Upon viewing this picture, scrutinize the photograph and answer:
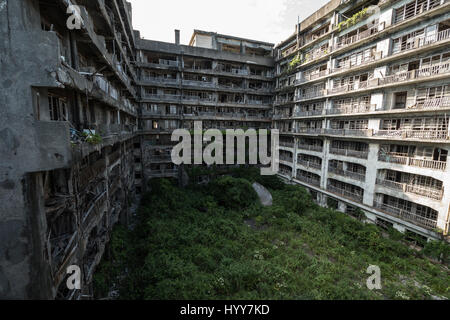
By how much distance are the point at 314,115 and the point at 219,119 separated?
13.8m

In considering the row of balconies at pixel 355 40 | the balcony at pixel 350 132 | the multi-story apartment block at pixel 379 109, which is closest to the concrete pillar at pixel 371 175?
the multi-story apartment block at pixel 379 109

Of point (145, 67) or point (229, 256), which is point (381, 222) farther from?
point (145, 67)

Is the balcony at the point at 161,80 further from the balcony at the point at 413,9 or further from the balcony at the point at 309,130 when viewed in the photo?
the balcony at the point at 413,9

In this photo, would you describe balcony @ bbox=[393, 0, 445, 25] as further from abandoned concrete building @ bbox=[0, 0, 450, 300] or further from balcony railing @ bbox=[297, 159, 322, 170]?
balcony railing @ bbox=[297, 159, 322, 170]

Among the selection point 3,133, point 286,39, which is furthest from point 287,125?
point 3,133

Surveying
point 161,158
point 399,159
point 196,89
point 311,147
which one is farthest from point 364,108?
point 161,158

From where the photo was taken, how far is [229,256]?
12.8 m

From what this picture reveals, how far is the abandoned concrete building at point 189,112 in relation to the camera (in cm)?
515

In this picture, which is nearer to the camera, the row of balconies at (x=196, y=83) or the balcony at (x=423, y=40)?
the balcony at (x=423, y=40)

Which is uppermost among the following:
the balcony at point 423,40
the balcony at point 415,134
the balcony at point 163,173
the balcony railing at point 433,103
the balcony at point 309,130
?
the balcony at point 423,40

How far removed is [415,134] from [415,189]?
4423 millimetres

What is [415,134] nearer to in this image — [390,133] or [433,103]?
[390,133]

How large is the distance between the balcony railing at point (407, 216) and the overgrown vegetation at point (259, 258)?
1.68 meters

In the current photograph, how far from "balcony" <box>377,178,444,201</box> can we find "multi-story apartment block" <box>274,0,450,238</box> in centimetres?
7
